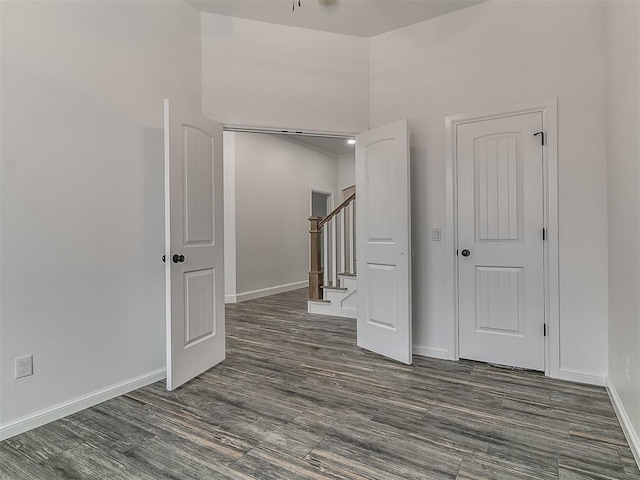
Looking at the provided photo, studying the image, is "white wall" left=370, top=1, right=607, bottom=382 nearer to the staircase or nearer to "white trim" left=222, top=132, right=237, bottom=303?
the staircase

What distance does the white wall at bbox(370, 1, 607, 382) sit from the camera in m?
2.50

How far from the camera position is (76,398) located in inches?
86.1

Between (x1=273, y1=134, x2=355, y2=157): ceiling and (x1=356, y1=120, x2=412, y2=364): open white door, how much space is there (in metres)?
3.72

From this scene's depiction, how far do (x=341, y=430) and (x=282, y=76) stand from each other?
2.84 metres

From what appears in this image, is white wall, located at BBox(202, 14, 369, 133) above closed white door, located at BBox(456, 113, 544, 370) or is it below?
above

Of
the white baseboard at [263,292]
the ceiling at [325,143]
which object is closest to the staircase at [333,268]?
the white baseboard at [263,292]

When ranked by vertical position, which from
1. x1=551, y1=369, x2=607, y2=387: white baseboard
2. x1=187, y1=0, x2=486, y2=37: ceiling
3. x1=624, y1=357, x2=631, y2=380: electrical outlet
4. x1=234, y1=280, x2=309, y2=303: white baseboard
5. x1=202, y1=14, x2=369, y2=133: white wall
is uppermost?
x1=187, y1=0, x2=486, y2=37: ceiling

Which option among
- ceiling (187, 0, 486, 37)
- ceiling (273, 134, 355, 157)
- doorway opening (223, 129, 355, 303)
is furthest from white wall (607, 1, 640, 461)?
ceiling (273, 134, 355, 157)

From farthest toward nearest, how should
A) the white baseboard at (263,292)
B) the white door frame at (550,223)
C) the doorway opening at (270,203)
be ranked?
the doorway opening at (270,203) → the white baseboard at (263,292) → the white door frame at (550,223)

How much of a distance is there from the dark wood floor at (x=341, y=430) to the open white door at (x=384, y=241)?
0.35 metres

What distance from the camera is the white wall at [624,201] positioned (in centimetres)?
173

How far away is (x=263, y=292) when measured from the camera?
6.31 m

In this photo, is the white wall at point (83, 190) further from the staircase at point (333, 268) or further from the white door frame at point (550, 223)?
the white door frame at point (550, 223)

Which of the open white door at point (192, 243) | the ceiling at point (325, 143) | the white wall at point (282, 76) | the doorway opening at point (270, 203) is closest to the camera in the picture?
the open white door at point (192, 243)
